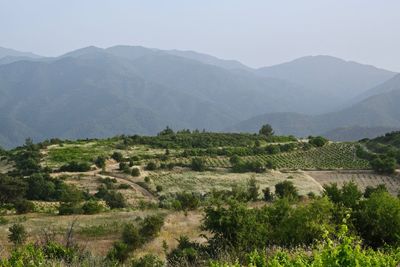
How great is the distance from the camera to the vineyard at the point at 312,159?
243 feet

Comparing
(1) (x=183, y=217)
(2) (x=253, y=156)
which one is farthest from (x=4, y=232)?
(2) (x=253, y=156)

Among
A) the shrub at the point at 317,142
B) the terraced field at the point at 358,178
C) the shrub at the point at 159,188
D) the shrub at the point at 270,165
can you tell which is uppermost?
the shrub at the point at 317,142

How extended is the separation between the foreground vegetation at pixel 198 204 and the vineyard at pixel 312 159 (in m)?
0.20

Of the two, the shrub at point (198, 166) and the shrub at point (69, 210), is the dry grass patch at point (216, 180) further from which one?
the shrub at point (69, 210)

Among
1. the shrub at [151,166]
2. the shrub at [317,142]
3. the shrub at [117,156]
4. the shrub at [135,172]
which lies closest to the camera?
the shrub at [135,172]

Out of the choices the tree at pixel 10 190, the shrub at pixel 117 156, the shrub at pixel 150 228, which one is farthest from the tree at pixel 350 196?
the shrub at pixel 117 156

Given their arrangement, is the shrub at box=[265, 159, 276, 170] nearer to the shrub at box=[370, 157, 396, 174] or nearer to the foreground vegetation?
the foreground vegetation

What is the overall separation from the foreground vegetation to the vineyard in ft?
0.65

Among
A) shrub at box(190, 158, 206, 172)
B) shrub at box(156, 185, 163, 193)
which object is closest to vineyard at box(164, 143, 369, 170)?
shrub at box(190, 158, 206, 172)

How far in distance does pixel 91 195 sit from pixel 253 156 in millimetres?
34859

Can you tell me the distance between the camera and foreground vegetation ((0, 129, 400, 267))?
18.4 metres

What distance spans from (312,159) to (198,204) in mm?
44018

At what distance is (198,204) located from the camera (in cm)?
4025

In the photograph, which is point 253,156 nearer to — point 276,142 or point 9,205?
point 276,142
